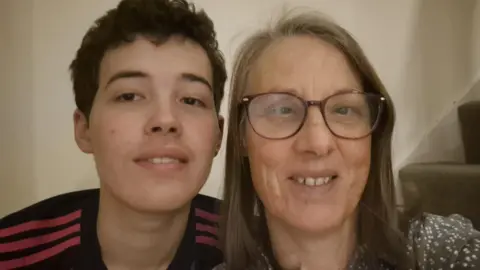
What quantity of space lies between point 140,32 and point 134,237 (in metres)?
0.52

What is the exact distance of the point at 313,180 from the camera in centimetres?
106

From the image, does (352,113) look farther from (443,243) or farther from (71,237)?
(71,237)

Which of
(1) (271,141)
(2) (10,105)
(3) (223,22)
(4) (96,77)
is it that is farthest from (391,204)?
(2) (10,105)

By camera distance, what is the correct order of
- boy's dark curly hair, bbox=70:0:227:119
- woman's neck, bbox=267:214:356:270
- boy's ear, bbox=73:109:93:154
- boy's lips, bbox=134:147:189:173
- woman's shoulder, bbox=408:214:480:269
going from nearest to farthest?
woman's shoulder, bbox=408:214:480:269
woman's neck, bbox=267:214:356:270
boy's lips, bbox=134:147:189:173
boy's dark curly hair, bbox=70:0:227:119
boy's ear, bbox=73:109:93:154

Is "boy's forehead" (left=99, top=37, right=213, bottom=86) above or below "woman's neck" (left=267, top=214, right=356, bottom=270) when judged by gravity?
above

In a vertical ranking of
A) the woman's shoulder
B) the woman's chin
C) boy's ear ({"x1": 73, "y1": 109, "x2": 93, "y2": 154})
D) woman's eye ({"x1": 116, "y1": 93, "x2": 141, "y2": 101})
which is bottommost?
the woman's shoulder

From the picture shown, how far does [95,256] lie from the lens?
1415 millimetres

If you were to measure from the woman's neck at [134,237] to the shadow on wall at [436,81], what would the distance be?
50.5 inches

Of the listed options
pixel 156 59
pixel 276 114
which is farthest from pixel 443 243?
pixel 156 59

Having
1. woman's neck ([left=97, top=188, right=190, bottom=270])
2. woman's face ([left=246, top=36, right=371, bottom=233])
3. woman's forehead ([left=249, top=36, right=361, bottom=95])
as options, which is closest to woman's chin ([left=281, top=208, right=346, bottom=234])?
woman's face ([left=246, top=36, right=371, bottom=233])

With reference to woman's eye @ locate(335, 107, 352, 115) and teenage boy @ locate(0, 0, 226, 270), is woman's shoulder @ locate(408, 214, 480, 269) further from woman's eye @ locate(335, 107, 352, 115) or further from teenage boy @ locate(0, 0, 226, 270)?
teenage boy @ locate(0, 0, 226, 270)

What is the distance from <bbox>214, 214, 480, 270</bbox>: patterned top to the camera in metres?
0.99

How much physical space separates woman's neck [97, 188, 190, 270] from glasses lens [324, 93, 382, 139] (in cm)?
55

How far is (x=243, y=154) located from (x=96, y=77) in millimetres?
483
